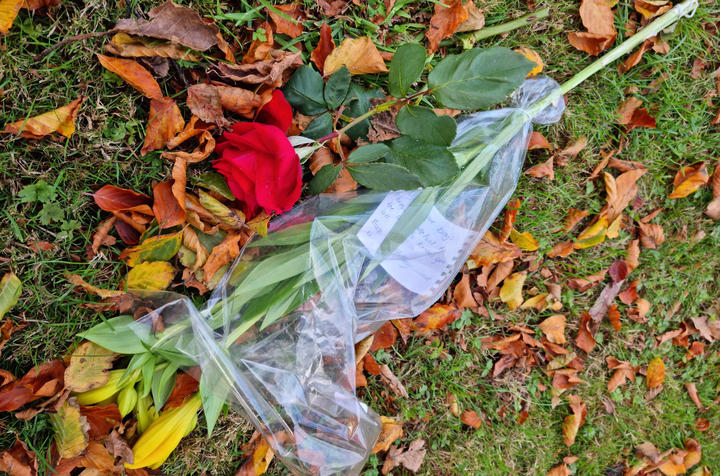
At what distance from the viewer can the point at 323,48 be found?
1462 mm

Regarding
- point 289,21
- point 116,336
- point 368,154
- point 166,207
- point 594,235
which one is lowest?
point 594,235

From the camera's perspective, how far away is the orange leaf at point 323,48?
145cm

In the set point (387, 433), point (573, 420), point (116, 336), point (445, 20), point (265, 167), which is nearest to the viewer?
point (265, 167)

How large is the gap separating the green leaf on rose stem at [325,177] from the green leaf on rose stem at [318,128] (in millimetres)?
112

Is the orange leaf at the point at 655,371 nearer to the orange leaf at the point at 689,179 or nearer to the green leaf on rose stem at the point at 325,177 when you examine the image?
the orange leaf at the point at 689,179

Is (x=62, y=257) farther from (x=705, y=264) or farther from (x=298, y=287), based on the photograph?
(x=705, y=264)

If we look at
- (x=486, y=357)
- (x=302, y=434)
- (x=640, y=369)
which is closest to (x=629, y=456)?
(x=640, y=369)

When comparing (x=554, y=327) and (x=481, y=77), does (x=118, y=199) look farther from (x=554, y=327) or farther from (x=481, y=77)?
(x=554, y=327)

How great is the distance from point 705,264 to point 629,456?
0.92 meters

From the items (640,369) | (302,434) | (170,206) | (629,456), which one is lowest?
(629,456)

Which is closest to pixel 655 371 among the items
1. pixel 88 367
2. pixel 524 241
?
pixel 524 241

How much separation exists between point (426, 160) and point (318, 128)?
1.10ft

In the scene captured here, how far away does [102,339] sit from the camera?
1.26m

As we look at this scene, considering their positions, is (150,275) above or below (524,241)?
above
